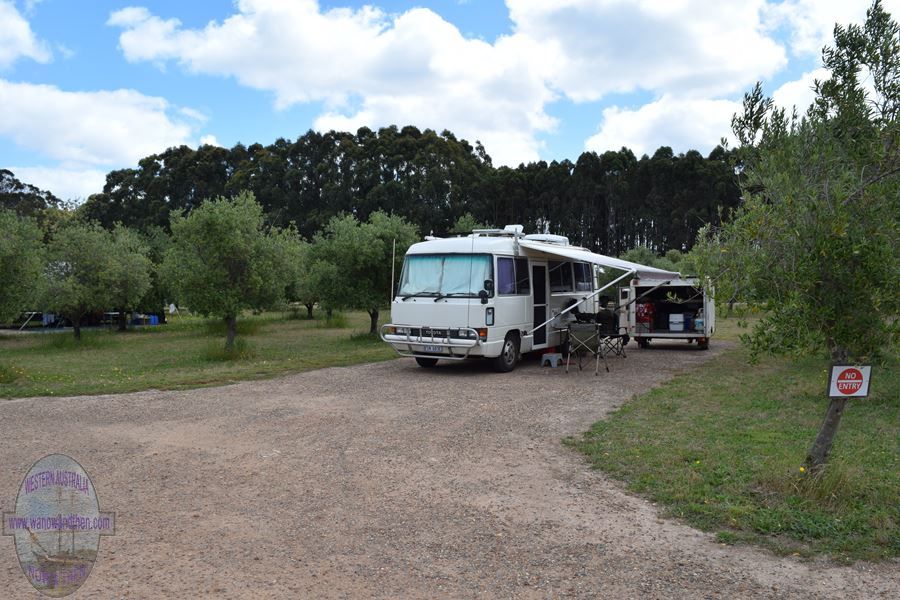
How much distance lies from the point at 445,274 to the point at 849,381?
26.4 feet

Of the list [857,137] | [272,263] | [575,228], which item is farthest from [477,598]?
[575,228]

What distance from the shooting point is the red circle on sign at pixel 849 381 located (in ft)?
16.4

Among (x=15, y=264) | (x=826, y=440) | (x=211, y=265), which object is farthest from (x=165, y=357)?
(x=826, y=440)

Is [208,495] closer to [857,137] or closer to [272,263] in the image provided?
[857,137]

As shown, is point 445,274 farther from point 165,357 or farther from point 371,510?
point 165,357

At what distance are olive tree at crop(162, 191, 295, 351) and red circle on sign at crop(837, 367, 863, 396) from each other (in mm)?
13231

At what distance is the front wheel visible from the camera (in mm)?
12562

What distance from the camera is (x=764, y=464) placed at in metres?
5.94

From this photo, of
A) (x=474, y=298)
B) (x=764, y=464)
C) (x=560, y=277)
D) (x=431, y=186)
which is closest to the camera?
(x=764, y=464)

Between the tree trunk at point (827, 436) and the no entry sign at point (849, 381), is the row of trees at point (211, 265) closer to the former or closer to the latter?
the tree trunk at point (827, 436)

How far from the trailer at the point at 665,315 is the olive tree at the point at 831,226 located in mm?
11611

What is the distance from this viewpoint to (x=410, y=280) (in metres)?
12.8

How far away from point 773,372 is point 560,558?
965cm

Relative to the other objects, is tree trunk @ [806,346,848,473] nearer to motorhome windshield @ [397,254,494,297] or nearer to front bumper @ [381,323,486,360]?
front bumper @ [381,323,486,360]
